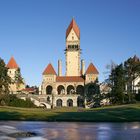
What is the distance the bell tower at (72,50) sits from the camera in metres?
164

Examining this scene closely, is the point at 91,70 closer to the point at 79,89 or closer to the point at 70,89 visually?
the point at 79,89

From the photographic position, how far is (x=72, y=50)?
167m

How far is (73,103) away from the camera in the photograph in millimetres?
141375

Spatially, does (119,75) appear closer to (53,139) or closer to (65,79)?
(65,79)

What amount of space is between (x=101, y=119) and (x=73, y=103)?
348 feet

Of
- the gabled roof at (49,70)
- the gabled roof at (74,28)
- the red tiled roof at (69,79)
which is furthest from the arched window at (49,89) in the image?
the gabled roof at (74,28)

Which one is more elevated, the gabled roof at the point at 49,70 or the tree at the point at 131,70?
the gabled roof at the point at 49,70

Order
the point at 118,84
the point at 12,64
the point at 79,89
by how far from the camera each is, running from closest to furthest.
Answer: the point at 118,84, the point at 79,89, the point at 12,64

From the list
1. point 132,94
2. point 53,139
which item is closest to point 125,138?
point 53,139

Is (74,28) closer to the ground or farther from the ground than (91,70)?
farther from the ground

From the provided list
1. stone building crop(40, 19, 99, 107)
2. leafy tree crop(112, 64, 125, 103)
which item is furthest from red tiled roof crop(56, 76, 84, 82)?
leafy tree crop(112, 64, 125, 103)

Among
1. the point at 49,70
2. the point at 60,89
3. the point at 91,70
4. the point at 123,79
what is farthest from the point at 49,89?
the point at 123,79

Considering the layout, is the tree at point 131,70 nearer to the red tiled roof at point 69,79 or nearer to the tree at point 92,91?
the tree at point 92,91

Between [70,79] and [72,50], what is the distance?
1702 cm
